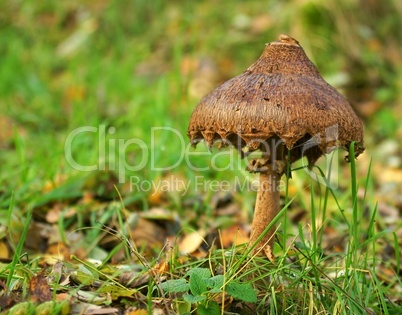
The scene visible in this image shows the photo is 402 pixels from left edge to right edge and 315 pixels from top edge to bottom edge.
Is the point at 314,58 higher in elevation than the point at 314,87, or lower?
higher

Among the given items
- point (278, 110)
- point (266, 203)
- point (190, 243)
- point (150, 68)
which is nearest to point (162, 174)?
point (190, 243)

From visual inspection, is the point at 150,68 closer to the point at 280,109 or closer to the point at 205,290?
the point at 280,109

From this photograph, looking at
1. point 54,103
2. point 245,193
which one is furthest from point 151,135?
point 54,103

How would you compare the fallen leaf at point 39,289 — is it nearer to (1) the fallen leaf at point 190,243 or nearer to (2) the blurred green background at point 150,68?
(1) the fallen leaf at point 190,243

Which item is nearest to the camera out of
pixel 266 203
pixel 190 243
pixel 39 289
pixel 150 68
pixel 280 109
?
pixel 39 289

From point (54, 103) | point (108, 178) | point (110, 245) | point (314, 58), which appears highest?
point (314, 58)

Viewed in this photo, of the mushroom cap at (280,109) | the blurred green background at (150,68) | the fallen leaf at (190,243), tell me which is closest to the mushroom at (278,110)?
the mushroom cap at (280,109)

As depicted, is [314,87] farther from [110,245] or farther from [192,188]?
[192,188]
